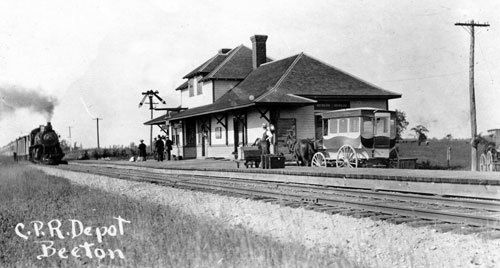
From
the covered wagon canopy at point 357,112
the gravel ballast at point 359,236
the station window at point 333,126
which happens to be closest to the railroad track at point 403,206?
the gravel ballast at point 359,236

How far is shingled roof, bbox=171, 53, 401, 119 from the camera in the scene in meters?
26.5

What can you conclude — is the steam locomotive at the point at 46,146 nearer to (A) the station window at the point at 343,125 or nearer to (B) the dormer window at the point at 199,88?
(B) the dormer window at the point at 199,88

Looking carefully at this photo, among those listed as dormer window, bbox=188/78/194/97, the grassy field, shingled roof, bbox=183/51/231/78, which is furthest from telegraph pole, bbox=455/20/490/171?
dormer window, bbox=188/78/194/97

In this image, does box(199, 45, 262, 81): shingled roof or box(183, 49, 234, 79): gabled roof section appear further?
box(183, 49, 234, 79): gabled roof section

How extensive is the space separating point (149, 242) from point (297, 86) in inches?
832

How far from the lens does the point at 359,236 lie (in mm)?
7555

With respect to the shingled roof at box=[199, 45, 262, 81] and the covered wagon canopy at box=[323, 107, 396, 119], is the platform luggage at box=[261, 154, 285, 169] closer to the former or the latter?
the covered wagon canopy at box=[323, 107, 396, 119]

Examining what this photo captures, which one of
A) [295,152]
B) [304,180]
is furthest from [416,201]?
[295,152]

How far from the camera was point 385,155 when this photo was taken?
1973 cm

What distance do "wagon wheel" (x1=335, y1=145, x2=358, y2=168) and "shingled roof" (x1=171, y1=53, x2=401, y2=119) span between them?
5.68m

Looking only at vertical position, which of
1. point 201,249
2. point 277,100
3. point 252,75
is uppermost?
point 252,75

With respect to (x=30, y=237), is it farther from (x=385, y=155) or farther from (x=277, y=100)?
(x=277, y=100)

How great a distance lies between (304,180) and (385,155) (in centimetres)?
456

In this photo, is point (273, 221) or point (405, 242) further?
point (273, 221)
